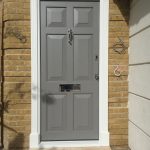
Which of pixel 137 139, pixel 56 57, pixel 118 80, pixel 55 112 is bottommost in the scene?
pixel 137 139

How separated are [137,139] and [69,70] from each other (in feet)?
4.77

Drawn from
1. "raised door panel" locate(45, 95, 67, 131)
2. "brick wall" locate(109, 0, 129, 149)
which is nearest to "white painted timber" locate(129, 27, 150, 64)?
"brick wall" locate(109, 0, 129, 149)

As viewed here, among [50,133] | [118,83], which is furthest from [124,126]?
[50,133]

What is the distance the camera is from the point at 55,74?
17.0 ft

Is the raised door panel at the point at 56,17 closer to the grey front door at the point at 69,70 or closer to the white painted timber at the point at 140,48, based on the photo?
the grey front door at the point at 69,70

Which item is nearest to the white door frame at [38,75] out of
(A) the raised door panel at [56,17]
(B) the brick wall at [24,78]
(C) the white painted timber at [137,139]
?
(B) the brick wall at [24,78]

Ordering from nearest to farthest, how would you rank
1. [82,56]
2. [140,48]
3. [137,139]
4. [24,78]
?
[140,48]
[137,139]
[24,78]
[82,56]

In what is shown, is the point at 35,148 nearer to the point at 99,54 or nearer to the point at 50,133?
the point at 50,133

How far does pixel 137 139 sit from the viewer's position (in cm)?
468

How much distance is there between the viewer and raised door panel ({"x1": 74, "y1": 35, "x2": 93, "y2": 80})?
518 centimetres

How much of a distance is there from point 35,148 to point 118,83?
63.4 inches

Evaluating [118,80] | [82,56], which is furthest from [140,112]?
[82,56]

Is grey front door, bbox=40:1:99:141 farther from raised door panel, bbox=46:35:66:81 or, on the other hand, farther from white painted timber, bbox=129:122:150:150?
white painted timber, bbox=129:122:150:150

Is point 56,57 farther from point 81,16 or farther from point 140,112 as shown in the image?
point 140,112
